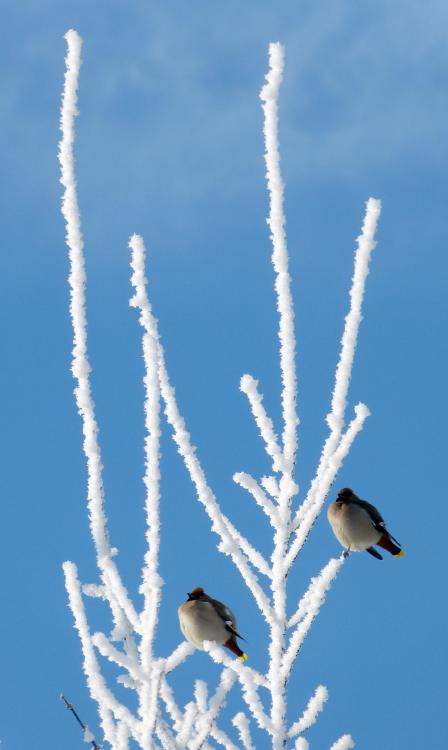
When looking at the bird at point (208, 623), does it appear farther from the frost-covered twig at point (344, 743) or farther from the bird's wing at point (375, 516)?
the bird's wing at point (375, 516)

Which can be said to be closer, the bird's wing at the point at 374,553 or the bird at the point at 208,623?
the bird at the point at 208,623

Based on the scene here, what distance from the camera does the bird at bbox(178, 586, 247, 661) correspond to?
25.8 ft

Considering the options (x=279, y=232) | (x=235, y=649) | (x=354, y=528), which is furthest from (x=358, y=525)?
(x=279, y=232)

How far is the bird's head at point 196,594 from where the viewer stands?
8.15m

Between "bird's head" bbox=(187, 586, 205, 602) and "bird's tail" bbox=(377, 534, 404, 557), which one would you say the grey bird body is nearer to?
"bird's tail" bbox=(377, 534, 404, 557)

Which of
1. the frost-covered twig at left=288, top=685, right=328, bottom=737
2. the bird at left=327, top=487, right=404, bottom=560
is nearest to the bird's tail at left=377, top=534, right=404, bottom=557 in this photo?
the bird at left=327, top=487, right=404, bottom=560

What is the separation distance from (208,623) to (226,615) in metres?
0.17

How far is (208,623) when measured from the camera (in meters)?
7.84

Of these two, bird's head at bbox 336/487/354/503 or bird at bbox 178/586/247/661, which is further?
bird's head at bbox 336/487/354/503

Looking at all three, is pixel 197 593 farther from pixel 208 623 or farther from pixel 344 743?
pixel 344 743

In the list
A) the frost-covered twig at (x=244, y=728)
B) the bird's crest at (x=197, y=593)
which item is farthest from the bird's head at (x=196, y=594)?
the frost-covered twig at (x=244, y=728)

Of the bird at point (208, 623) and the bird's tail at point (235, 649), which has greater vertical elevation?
the bird at point (208, 623)

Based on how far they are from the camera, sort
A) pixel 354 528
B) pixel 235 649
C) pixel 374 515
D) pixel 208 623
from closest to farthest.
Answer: pixel 208 623 → pixel 235 649 → pixel 354 528 → pixel 374 515

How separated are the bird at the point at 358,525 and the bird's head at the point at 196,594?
4.71 feet
